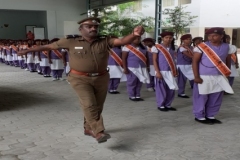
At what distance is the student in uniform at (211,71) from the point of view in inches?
167

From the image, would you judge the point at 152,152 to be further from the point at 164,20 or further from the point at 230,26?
the point at 230,26

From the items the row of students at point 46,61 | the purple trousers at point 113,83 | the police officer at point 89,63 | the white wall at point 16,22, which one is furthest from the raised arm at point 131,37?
the white wall at point 16,22

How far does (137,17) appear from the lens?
18.1 meters

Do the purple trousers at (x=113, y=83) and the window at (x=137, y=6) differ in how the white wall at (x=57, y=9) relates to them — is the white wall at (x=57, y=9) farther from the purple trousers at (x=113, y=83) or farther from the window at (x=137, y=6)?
the purple trousers at (x=113, y=83)

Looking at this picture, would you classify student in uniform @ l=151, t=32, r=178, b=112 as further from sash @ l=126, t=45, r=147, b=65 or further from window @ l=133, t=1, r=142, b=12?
window @ l=133, t=1, r=142, b=12

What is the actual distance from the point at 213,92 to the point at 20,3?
655 inches

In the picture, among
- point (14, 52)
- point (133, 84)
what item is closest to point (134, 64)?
point (133, 84)

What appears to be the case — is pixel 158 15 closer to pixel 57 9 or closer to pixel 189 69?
pixel 189 69

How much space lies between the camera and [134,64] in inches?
245

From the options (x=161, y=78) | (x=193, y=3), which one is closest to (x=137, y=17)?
(x=193, y=3)

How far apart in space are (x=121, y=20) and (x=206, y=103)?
534 inches

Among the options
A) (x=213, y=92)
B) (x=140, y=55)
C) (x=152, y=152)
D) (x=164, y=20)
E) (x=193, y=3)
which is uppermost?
(x=193, y=3)

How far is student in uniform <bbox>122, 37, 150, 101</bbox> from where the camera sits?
6.14 m

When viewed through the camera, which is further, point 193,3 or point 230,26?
point 230,26
